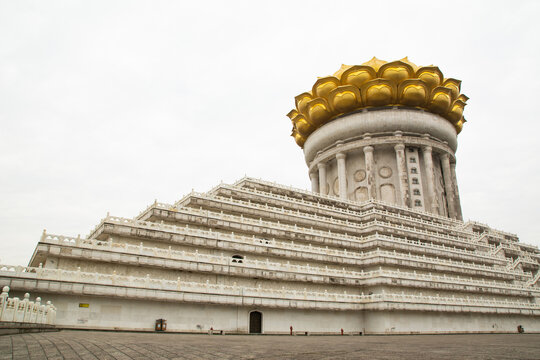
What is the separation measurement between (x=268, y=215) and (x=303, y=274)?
242 inches

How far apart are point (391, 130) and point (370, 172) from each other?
597cm

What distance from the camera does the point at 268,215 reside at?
31.5 metres

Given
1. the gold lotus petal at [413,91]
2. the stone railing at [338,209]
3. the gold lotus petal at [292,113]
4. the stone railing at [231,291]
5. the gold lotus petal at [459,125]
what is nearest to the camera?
the stone railing at [231,291]

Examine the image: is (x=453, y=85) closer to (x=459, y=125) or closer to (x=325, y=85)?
(x=459, y=125)

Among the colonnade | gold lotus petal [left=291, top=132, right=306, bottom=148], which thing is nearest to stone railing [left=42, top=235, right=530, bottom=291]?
the colonnade

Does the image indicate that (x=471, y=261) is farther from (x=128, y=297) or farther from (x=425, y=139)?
(x=128, y=297)

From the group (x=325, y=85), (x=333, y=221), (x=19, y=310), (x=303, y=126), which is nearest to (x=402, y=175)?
(x=325, y=85)

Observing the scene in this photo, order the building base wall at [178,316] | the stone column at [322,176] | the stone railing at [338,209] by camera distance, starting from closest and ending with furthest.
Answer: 1. the building base wall at [178,316]
2. the stone railing at [338,209]
3. the stone column at [322,176]

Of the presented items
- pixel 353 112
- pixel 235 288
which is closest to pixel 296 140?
pixel 353 112

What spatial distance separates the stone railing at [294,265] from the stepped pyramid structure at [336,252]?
0.11m

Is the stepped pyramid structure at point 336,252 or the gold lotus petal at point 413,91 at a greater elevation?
the gold lotus petal at point 413,91

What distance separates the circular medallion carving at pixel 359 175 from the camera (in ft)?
168

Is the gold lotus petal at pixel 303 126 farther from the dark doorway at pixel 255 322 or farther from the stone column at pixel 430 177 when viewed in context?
the dark doorway at pixel 255 322

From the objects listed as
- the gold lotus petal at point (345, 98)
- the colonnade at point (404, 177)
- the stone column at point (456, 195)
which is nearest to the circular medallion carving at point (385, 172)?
the colonnade at point (404, 177)
